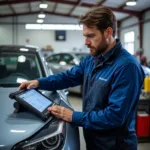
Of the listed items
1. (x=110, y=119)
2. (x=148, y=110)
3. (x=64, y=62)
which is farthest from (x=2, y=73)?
(x=64, y=62)

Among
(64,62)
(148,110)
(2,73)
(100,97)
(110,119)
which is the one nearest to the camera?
(110,119)

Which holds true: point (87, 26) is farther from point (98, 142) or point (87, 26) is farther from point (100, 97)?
point (98, 142)

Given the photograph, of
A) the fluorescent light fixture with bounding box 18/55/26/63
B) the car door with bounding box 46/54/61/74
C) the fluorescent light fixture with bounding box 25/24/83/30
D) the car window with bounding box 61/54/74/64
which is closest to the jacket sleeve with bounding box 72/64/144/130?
the fluorescent light fixture with bounding box 18/55/26/63

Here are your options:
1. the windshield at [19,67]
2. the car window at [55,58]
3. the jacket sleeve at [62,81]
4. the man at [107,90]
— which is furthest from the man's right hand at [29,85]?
the car window at [55,58]

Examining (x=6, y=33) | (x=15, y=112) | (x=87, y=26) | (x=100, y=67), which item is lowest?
(x=15, y=112)

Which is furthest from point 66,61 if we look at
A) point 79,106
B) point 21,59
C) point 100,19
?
point 100,19

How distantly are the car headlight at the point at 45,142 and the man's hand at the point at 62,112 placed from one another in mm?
136

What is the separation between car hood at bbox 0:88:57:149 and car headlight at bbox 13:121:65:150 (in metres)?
0.04

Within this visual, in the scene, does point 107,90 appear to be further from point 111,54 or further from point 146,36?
point 146,36

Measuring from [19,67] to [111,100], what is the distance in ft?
6.61

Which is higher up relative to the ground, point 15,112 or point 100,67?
point 100,67

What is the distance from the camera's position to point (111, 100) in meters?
1.54

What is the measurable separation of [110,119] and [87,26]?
1.86 feet

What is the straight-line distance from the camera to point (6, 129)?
5.72 ft
